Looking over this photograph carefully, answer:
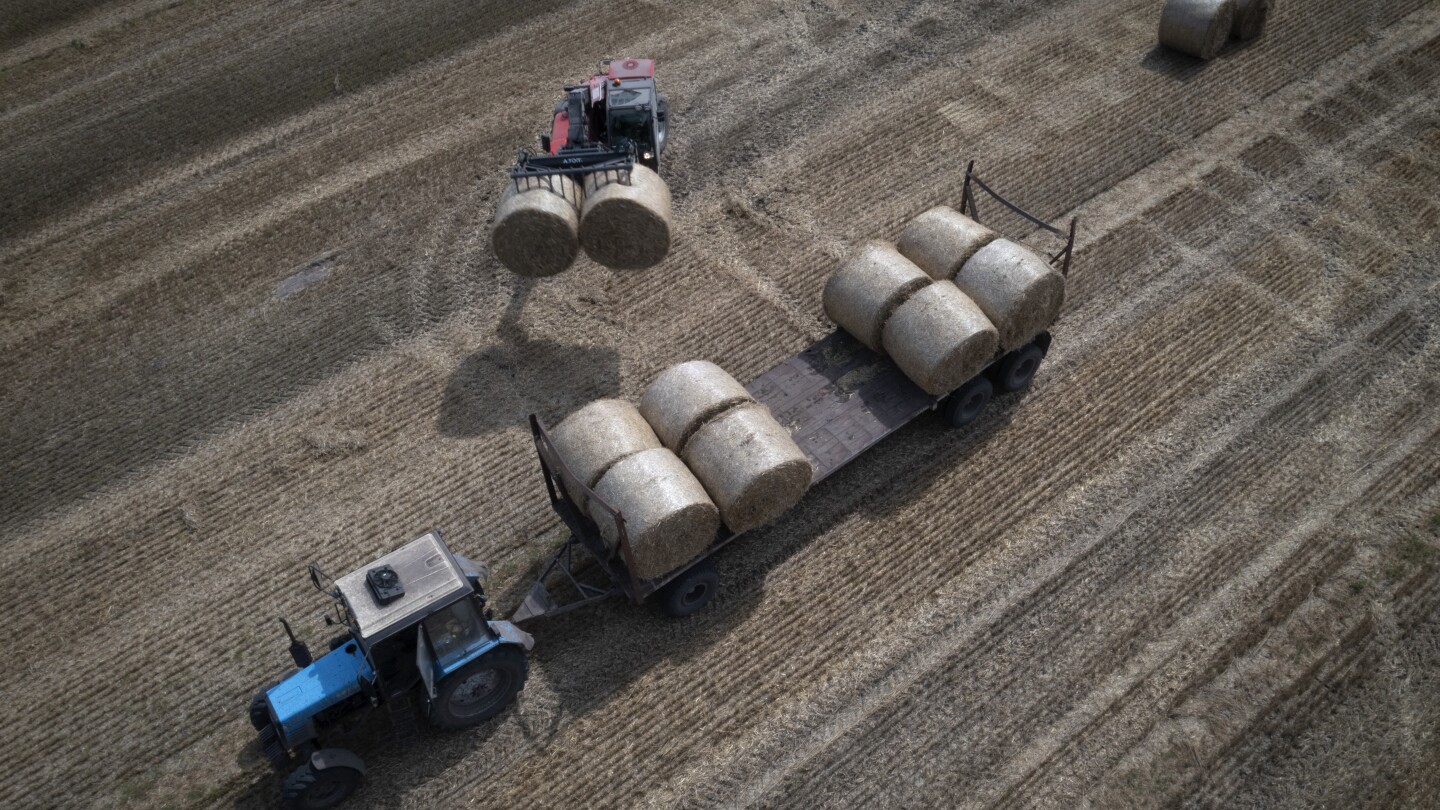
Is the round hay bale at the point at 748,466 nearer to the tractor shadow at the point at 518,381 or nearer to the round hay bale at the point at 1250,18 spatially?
the tractor shadow at the point at 518,381

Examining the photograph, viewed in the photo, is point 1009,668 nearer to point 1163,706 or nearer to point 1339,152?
point 1163,706

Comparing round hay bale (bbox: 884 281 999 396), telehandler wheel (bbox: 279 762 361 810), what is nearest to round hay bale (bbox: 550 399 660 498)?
round hay bale (bbox: 884 281 999 396)

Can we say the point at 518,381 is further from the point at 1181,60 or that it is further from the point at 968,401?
the point at 1181,60

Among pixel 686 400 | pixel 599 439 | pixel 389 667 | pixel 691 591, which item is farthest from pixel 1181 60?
pixel 389 667

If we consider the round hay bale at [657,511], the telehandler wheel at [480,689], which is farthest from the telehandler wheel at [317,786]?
the round hay bale at [657,511]

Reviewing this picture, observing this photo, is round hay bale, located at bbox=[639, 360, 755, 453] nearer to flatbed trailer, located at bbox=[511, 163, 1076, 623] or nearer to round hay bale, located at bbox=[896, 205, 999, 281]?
flatbed trailer, located at bbox=[511, 163, 1076, 623]

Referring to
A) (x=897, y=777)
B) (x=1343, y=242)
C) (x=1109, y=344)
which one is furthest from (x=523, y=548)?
(x=1343, y=242)
